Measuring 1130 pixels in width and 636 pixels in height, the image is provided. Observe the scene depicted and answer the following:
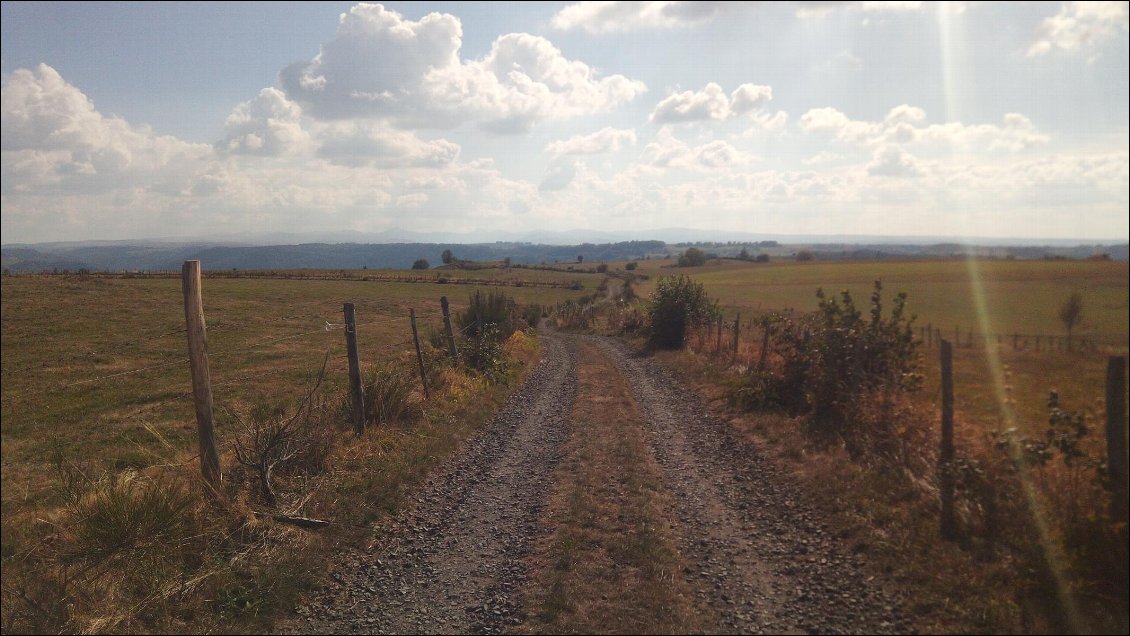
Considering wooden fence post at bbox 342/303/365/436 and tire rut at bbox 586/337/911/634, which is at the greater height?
wooden fence post at bbox 342/303/365/436

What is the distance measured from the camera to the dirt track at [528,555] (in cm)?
446

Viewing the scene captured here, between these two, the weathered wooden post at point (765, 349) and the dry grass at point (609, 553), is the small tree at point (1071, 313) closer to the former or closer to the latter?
the dry grass at point (609, 553)

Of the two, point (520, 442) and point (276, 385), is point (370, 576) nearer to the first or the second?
point (520, 442)

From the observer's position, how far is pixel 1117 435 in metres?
4.36

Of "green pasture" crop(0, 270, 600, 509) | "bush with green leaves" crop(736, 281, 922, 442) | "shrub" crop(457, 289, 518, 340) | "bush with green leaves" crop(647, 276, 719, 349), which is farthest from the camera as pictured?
"bush with green leaves" crop(647, 276, 719, 349)

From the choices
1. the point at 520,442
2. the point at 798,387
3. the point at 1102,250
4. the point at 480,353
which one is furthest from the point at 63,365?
the point at 1102,250

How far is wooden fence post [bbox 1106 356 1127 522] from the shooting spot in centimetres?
434

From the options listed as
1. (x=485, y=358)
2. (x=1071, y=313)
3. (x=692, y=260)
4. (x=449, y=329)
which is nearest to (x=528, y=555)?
(x=1071, y=313)

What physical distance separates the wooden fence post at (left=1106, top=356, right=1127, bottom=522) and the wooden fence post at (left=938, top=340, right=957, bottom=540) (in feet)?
4.13

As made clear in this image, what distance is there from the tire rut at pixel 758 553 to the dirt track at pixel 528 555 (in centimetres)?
1

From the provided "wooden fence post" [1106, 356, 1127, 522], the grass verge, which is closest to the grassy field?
"wooden fence post" [1106, 356, 1127, 522]

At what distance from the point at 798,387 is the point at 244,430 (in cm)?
920

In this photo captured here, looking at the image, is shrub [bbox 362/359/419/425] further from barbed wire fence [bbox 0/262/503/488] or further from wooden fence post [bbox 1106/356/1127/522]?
wooden fence post [bbox 1106/356/1127/522]

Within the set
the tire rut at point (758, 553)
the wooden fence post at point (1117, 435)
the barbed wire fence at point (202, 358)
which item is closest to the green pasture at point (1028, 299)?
the wooden fence post at point (1117, 435)
